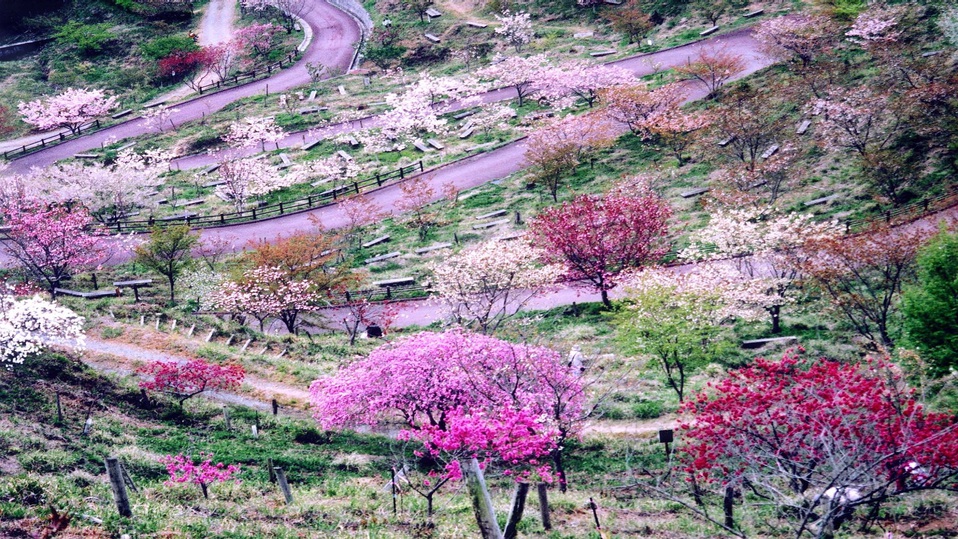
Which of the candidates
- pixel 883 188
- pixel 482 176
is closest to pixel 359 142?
pixel 482 176

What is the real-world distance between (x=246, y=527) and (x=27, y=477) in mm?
7037

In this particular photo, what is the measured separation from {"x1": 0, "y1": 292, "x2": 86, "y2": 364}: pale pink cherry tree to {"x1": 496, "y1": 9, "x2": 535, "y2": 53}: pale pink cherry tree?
47.7 meters

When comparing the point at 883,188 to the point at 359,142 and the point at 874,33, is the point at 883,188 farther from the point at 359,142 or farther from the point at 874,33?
the point at 359,142

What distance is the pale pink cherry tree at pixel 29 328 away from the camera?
30031 mm

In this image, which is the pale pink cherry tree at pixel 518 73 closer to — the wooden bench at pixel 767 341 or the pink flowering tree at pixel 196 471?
the wooden bench at pixel 767 341

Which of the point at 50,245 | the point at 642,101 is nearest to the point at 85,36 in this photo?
the point at 50,245

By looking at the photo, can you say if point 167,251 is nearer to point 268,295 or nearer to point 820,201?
point 268,295

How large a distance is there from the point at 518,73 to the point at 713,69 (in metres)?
16.8

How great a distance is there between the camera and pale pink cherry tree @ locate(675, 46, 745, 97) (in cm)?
5375

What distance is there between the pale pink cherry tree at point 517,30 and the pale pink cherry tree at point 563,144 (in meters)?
15.7

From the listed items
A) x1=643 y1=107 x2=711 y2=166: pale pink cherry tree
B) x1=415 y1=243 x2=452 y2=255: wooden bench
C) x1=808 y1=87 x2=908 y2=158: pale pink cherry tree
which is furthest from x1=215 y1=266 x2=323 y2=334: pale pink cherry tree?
x1=808 y1=87 x2=908 y2=158: pale pink cherry tree

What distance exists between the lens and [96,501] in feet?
67.3

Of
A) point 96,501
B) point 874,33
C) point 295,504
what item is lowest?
point 295,504

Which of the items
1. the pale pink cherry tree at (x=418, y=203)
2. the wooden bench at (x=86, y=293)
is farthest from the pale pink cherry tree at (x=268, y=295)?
the pale pink cherry tree at (x=418, y=203)
